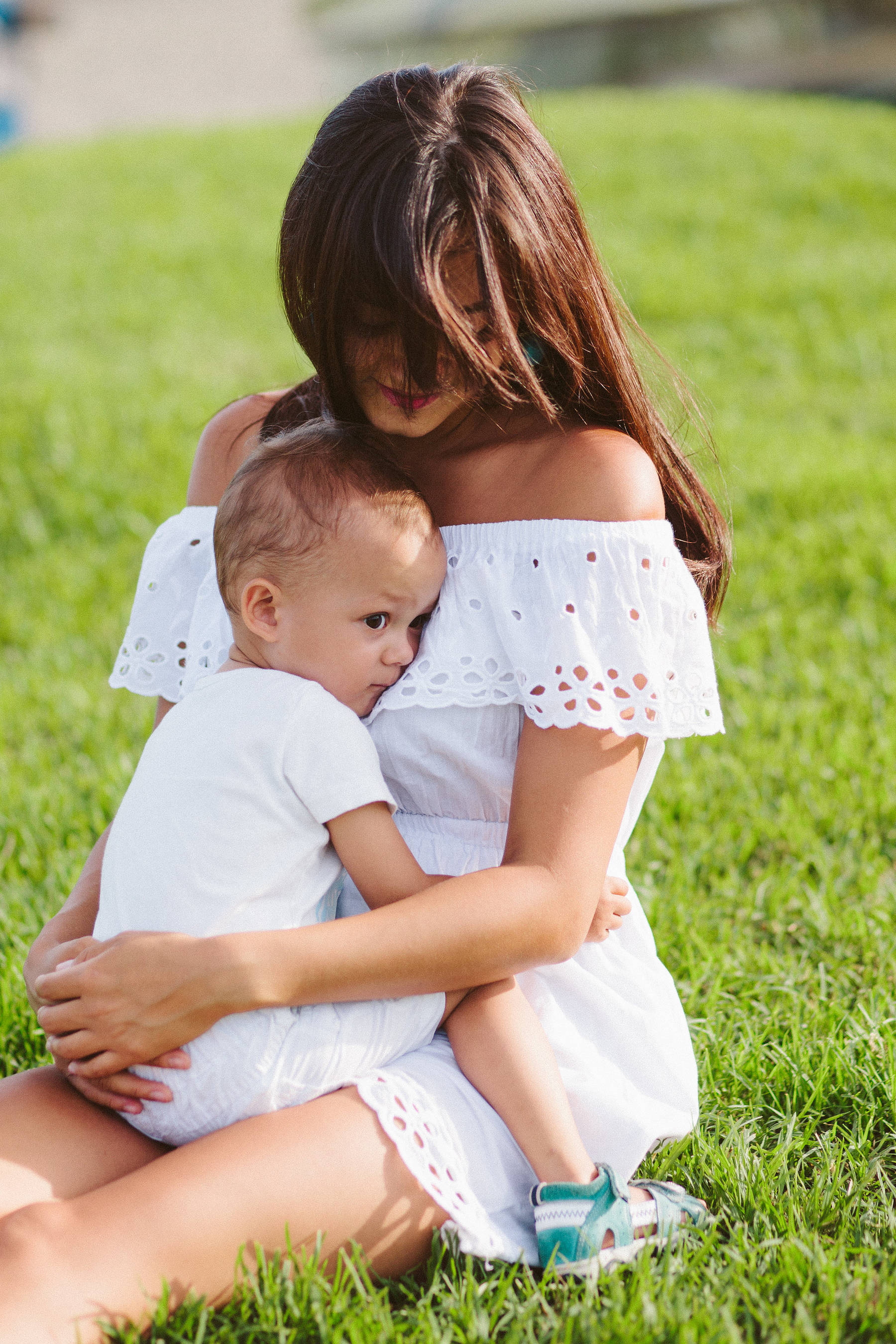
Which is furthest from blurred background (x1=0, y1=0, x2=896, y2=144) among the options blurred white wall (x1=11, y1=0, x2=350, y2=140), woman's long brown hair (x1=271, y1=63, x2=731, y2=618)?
woman's long brown hair (x1=271, y1=63, x2=731, y2=618)

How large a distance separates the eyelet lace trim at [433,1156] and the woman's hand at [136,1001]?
0.22 meters

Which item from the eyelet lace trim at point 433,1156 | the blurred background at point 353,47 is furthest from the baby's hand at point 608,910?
the blurred background at point 353,47

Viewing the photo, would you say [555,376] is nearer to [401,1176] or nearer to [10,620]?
[401,1176]

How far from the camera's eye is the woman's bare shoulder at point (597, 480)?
5.70 feet

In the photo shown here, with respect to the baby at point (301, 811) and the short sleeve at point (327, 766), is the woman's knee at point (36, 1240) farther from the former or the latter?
the short sleeve at point (327, 766)

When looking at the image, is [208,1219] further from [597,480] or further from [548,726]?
[597,480]

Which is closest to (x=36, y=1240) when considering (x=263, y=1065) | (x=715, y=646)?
(x=263, y=1065)

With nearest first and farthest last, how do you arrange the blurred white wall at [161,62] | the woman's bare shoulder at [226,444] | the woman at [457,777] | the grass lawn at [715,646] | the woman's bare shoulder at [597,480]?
the woman at [457,777]
the grass lawn at [715,646]
the woman's bare shoulder at [597,480]
the woman's bare shoulder at [226,444]
the blurred white wall at [161,62]

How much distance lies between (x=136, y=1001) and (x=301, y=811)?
11.8 inches

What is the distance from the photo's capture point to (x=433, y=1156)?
5.18 feet

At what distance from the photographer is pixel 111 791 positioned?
3.05m

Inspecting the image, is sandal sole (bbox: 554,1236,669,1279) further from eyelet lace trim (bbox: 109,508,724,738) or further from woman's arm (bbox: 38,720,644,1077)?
eyelet lace trim (bbox: 109,508,724,738)

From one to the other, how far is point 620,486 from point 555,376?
0.19 metres

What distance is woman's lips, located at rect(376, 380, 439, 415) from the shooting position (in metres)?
1.77
